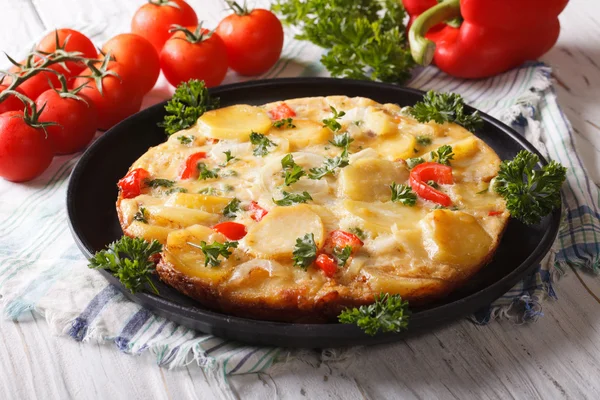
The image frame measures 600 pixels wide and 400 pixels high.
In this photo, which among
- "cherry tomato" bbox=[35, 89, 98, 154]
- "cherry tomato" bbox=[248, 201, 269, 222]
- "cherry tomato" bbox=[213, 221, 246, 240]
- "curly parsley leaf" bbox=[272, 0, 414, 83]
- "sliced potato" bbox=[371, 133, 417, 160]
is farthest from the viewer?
"curly parsley leaf" bbox=[272, 0, 414, 83]

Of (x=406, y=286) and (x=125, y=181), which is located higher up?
(x=125, y=181)

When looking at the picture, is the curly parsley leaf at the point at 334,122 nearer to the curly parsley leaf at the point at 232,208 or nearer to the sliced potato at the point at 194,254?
the curly parsley leaf at the point at 232,208

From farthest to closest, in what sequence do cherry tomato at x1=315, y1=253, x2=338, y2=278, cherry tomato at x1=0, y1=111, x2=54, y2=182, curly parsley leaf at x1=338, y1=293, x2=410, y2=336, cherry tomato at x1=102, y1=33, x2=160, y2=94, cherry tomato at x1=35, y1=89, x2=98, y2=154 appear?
cherry tomato at x1=102, y1=33, x2=160, y2=94, cherry tomato at x1=35, y1=89, x2=98, y2=154, cherry tomato at x1=0, y1=111, x2=54, y2=182, cherry tomato at x1=315, y1=253, x2=338, y2=278, curly parsley leaf at x1=338, y1=293, x2=410, y2=336

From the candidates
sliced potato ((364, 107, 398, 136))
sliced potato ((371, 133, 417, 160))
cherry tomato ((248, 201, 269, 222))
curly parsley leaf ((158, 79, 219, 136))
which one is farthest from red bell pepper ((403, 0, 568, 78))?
cherry tomato ((248, 201, 269, 222))

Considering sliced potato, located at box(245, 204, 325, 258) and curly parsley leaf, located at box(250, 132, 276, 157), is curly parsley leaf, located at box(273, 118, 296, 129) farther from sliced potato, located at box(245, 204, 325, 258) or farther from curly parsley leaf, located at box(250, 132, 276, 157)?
sliced potato, located at box(245, 204, 325, 258)

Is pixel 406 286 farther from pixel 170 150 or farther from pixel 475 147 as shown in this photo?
pixel 170 150

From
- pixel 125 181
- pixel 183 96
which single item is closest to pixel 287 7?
pixel 183 96
